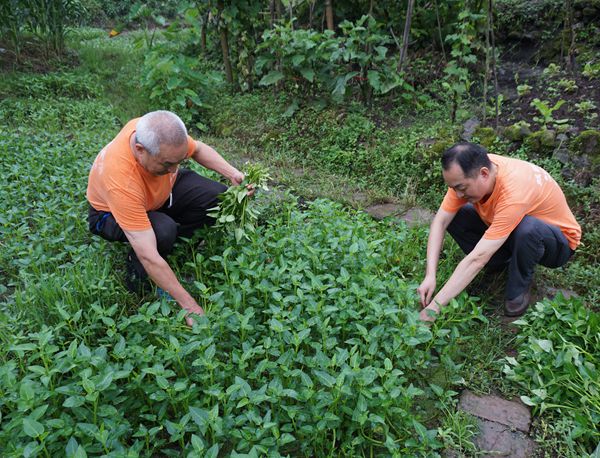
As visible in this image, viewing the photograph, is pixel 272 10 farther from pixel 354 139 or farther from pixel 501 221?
pixel 501 221

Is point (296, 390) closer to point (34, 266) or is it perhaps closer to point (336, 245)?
point (336, 245)

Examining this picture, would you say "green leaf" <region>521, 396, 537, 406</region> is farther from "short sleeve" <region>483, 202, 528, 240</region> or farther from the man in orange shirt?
"short sleeve" <region>483, 202, 528, 240</region>

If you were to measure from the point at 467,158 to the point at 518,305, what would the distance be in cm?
108

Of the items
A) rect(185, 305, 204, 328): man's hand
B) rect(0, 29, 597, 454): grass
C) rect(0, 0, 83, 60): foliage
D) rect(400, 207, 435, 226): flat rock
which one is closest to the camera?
rect(0, 29, 597, 454): grass

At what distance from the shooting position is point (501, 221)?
2.95 meters

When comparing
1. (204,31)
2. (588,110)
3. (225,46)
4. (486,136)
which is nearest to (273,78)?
(225,46)

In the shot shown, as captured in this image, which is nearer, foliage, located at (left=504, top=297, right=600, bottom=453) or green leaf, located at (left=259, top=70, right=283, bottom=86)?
foliage, located at (left=504, top=297, right=600, bottom=453)

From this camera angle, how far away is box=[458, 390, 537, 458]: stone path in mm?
2381

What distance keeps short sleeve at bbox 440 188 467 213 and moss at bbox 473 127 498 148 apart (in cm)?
186

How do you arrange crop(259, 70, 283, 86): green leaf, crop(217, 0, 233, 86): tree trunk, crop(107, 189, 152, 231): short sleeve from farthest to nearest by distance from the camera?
1. crop(217, 0, 233, 86): tree trunk
2. crop(259, 70, 283, 86): green leaf
3. crop(107, 189, 152, 231): short sleeve

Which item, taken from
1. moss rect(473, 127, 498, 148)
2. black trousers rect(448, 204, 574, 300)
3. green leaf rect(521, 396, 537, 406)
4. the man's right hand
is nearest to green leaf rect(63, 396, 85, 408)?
the man's right hand

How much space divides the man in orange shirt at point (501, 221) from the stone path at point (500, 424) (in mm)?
512

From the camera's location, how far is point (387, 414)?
7.47 feet

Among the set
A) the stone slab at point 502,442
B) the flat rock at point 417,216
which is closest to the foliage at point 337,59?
the flat rock at point 417,216
